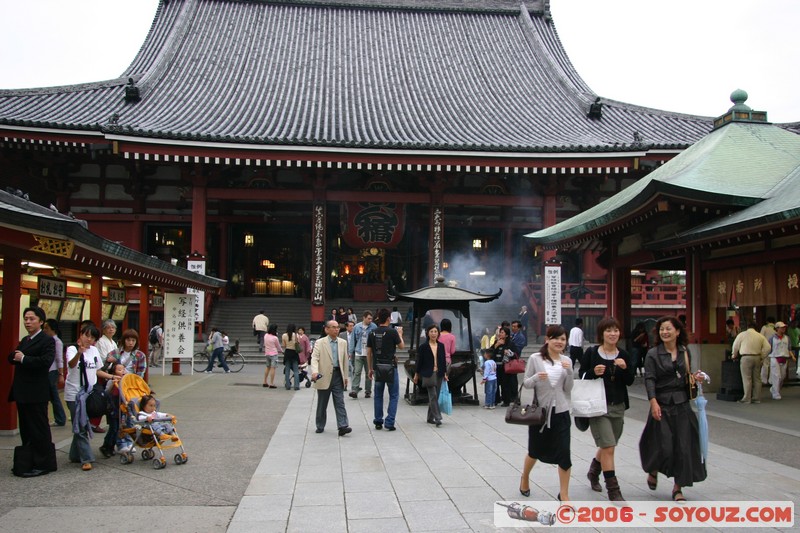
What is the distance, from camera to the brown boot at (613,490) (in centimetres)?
598

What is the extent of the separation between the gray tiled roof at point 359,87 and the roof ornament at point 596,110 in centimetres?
41

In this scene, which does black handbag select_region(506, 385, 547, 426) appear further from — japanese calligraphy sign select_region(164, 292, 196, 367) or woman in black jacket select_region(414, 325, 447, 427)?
japanese calligraphy sign select_region(164, 292, 196, 367)

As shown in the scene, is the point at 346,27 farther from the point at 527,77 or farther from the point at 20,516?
the point at 20,516

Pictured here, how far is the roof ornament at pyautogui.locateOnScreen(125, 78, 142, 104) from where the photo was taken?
2441 centimetres

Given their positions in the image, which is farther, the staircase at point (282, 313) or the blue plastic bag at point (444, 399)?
the staircase at point (282, 313)

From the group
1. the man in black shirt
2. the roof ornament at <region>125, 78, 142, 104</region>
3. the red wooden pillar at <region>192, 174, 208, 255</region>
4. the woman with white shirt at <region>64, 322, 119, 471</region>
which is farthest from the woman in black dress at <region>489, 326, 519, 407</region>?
the roof ornament at <region>125, 78, 142, 104</region>

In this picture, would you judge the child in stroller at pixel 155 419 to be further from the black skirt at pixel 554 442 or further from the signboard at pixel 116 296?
the signboard at pixel 116 296

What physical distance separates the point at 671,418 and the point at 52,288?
11.3 metres

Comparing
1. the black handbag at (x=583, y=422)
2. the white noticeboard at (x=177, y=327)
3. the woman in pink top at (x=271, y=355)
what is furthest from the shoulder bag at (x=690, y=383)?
the white noticeboard at (x=177, y=327)

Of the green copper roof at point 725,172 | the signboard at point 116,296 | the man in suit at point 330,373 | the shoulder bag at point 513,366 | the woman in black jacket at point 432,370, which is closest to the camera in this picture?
the man in suit at point 330,373

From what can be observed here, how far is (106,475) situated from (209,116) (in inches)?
748

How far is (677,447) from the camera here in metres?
6.02

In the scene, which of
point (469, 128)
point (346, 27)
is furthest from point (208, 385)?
point (346, 27)

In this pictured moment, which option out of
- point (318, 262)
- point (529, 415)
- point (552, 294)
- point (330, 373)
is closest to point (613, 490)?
point (529, 415)
